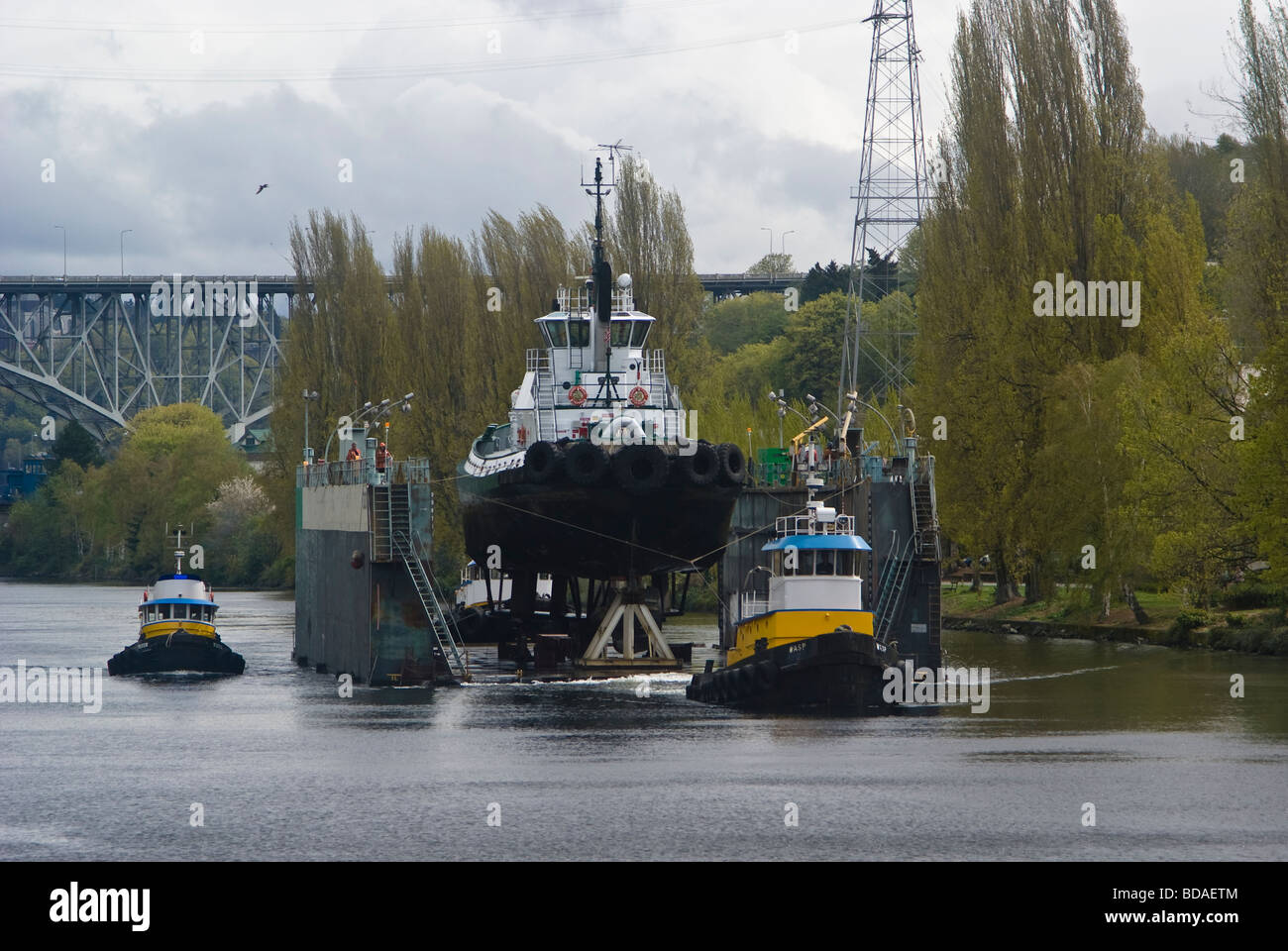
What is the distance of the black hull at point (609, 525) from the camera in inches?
2007

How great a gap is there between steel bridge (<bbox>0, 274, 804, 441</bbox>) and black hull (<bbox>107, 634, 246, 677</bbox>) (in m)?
93.8

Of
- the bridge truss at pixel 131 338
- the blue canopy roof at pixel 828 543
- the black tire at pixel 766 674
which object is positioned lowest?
the black tire at pixel 766 674

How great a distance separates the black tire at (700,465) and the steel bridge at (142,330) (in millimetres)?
104392

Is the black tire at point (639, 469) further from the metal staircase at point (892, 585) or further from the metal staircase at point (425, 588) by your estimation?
the metal staircase at point (892, 585)

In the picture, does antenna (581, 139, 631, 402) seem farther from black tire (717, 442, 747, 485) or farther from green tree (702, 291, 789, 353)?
green tree (702, 291, 789, 353)

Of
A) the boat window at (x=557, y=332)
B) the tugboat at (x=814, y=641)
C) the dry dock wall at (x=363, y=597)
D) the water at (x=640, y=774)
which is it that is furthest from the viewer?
the boat window at (x=557, y=332)

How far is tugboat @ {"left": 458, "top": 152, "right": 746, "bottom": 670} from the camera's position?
166 feet

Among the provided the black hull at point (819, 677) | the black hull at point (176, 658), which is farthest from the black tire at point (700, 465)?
the black hull at point (176, 658)

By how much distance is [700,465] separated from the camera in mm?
51062

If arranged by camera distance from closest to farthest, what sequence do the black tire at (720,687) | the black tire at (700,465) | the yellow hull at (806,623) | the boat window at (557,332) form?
1. the yellow hull at (806,623)
2. the black tire at (720,687)
3. the black tire at (700,465)
4. the boat window at (557,332)

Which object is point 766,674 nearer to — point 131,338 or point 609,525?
point 609,525

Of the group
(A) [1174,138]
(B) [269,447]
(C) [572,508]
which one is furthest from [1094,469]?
(A) [1174,138]

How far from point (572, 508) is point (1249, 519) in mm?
20302

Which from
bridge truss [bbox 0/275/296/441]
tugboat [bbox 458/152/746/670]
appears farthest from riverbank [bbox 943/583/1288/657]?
bridge truss [bbox 0/275/296/441]
